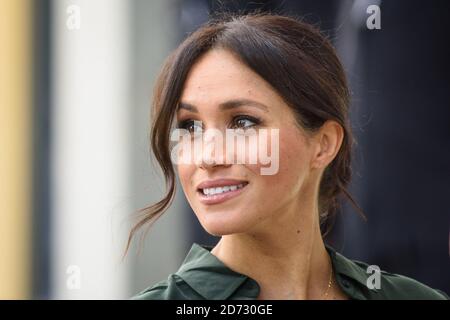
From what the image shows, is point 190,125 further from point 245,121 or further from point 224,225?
point 224,225

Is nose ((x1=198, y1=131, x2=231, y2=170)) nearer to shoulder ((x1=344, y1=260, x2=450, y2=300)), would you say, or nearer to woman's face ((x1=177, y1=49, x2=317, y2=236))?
woman's face ((x1=177, y1=49, x2=317, y2=236))

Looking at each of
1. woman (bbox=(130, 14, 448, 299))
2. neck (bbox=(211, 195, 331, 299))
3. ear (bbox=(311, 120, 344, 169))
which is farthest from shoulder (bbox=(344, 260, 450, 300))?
ear (bbox=(311, 120, 344, 169))

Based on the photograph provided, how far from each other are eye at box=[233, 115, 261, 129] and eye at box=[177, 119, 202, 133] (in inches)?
3.8

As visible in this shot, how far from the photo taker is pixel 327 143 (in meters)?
1.87

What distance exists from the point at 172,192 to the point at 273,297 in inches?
16.1

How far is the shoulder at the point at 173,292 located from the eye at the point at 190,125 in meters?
0.38

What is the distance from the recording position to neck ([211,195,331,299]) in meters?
1.82

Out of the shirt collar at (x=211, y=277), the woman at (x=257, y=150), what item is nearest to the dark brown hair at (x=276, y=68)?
the woman at (x=257, y=150)

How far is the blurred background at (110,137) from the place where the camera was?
2.08 metres

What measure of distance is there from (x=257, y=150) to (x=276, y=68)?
21 centimetres

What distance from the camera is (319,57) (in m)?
1.86

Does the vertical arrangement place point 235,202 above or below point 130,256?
above
